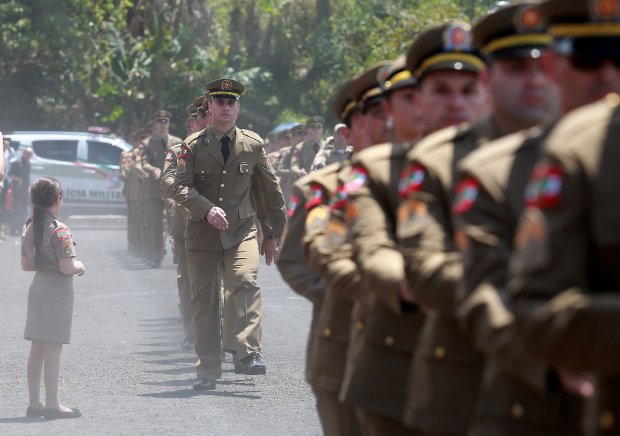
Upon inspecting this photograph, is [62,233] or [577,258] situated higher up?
[577,258]

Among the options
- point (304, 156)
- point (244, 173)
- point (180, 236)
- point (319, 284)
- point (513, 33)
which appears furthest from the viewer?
point (304, 156)

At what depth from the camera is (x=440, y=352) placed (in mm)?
4035

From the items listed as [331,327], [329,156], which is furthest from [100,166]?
[331,327]

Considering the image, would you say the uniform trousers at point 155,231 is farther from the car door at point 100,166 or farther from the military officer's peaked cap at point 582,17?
the military officer's peaked cap at point 582,17

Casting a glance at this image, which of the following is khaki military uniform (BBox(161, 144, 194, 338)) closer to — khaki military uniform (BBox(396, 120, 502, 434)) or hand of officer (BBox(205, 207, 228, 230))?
hand of officer (BBox(205, 207, 228, 230))

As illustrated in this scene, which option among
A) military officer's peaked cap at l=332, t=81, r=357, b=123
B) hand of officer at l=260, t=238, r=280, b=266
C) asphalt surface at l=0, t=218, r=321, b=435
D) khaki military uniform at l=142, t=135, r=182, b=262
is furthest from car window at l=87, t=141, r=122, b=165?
military officer's peaked cap at l=332, t=81, r=357, b=123

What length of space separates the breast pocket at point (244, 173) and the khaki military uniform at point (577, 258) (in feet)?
28.5

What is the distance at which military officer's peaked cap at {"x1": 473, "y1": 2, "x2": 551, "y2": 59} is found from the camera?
152 inches

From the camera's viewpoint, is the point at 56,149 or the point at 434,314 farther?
the point at 56,149

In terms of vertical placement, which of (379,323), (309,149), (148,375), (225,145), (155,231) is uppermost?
(309,149)

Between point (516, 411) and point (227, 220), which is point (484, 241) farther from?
point (227, 220)

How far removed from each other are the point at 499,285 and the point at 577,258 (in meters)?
0.35

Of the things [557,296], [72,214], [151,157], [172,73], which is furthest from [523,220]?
[172,73]

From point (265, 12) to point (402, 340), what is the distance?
172 feet
